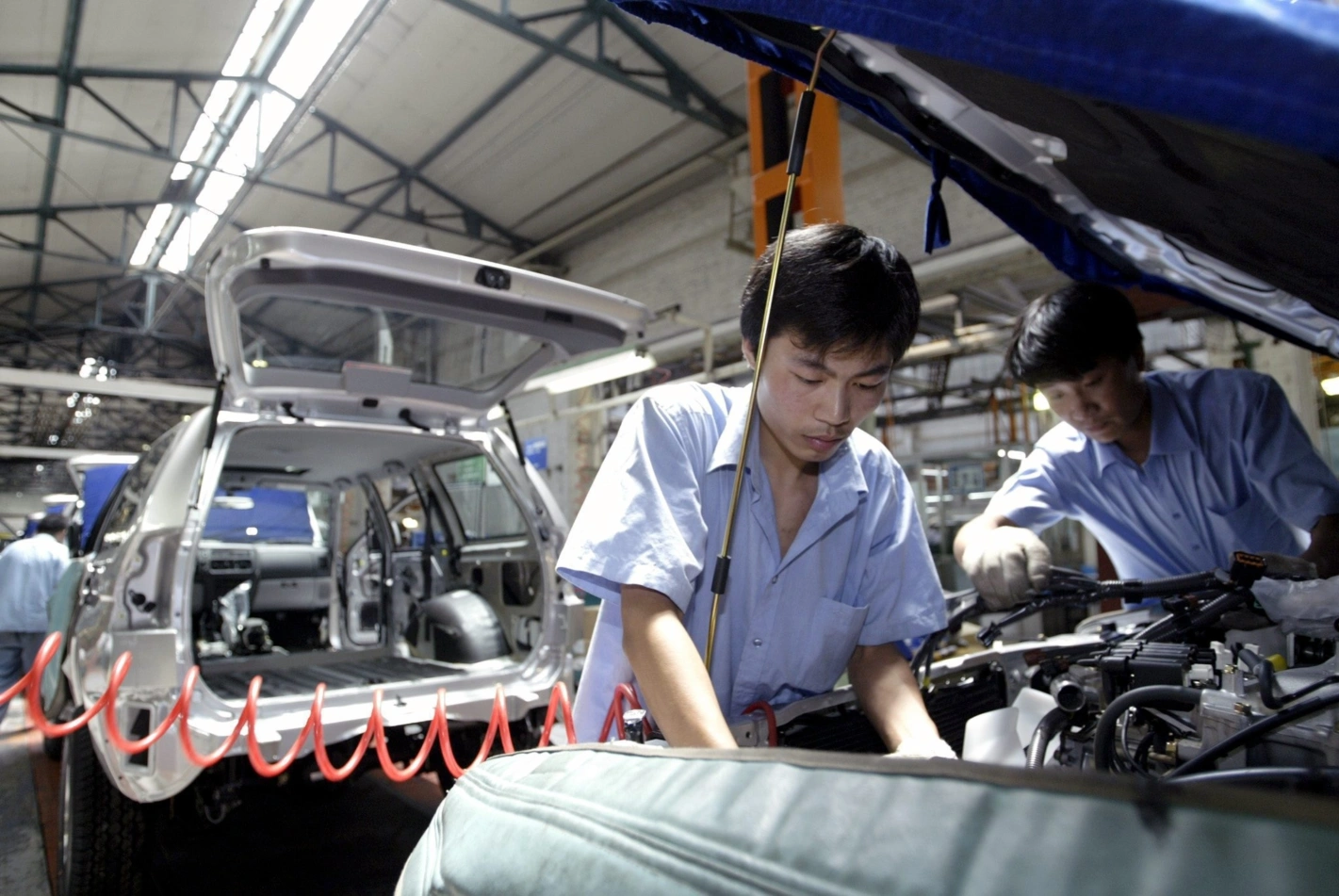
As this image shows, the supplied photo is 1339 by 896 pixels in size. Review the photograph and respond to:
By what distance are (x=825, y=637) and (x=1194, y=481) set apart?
4.33 ft

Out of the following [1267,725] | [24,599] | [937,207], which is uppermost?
[937,207]

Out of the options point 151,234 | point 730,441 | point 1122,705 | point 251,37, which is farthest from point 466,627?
point 151,234

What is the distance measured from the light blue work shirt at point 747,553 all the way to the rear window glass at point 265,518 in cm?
429

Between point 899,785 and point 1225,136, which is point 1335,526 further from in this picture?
point 899,785

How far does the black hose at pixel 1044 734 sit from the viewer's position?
4.14ft

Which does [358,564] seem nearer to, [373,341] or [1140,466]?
[373,341]

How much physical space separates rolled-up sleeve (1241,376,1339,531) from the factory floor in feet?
9.93

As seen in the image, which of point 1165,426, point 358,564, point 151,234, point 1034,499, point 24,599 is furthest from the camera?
point 151,234

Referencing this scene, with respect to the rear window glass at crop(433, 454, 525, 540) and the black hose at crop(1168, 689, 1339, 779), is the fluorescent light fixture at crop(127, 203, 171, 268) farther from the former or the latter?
the black hose at crop(1168, 689, 1339, 779)

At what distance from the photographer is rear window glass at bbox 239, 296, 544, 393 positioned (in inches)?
108

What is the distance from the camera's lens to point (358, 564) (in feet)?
16.4

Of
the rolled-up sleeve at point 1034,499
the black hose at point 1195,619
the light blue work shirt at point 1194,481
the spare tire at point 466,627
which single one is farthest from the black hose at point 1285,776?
the spare tire at point 466,627

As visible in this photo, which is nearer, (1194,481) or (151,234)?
(1194,481)

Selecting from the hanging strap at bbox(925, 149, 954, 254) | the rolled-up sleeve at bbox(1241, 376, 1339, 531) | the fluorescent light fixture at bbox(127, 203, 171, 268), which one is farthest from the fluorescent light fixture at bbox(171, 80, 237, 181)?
the rolled-up sleeve at bbox(1241, 376, 1339, 531)
